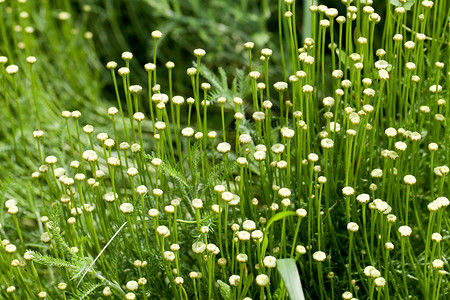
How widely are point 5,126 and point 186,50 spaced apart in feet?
2.97

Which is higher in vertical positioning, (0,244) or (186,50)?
(0,244)

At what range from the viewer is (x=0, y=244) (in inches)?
39.1

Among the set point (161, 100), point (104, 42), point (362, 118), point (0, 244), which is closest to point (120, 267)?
point (0, 244)

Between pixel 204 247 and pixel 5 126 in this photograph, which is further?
pixel 5 126

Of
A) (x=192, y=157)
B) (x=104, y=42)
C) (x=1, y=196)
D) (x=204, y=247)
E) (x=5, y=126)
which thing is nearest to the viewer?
(x=204, y=247)

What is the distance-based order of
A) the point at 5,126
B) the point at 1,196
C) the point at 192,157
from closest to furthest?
the point at 192,157 < the point at 1,196 < the point at 5,126

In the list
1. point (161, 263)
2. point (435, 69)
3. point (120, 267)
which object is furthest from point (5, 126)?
point (435, 69)

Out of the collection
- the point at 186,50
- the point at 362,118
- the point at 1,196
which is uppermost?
the point at 362,118

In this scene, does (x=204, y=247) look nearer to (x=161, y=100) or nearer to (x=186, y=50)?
(x=161, y=100)

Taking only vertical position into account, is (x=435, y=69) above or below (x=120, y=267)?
above

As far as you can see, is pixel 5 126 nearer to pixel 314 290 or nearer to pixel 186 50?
pixel 186 50

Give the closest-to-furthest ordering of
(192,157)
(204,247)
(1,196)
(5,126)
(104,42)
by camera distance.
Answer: (204,247) → (192,157) → (1,196) → (5,126) → (104,42)

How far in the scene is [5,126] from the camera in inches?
71.2

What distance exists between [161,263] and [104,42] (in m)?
1.48
